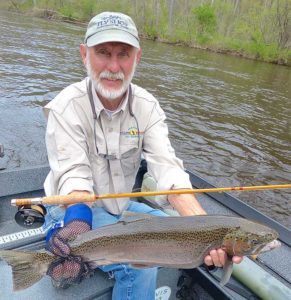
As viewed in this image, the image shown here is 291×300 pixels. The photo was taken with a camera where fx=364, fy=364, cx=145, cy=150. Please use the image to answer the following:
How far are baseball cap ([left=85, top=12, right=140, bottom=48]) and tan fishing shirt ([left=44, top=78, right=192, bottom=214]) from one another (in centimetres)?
42

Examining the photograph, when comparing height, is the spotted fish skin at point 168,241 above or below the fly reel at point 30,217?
above

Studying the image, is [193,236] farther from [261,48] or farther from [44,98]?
[261,48]

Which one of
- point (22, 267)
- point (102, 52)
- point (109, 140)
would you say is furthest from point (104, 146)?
point (22, 267)

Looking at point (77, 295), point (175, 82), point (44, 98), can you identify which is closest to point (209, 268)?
point (77, 295)

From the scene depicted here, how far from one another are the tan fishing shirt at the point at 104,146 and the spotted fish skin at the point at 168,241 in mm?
486

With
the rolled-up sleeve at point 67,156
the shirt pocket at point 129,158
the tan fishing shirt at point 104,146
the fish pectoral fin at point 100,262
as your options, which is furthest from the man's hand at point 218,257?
the shirt pocket at point 129,158

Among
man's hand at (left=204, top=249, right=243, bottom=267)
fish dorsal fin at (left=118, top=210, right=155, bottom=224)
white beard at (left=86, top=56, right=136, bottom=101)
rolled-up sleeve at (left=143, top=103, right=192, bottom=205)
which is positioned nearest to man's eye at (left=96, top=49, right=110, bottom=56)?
white beard at (left=86, top=56, right=136, bottom=101)

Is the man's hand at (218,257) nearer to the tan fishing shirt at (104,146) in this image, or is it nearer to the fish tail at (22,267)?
the tan fishing shirt at (104,146)

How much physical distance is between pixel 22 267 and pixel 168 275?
1.36m

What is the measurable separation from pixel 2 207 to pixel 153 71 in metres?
13.4

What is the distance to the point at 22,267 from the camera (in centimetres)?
216

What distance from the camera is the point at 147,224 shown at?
233cm

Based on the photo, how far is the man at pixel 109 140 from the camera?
2.62 meters

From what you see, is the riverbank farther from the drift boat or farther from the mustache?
the mustache
